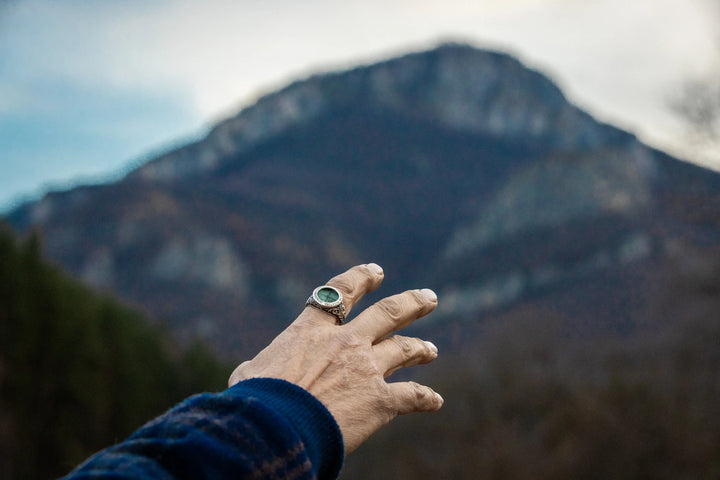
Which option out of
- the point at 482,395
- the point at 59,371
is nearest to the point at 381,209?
the point at 482,395

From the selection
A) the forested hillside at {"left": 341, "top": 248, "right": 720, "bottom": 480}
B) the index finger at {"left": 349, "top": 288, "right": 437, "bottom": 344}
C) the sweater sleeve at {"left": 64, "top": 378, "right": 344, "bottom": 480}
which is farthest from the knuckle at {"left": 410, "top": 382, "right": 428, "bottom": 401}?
the forested hillside at {"left": 341, "top": 248, "right": 720, "bottom": 480}

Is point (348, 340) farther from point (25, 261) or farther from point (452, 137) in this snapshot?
point (452, 137)

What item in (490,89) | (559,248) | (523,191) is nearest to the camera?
(559,248)

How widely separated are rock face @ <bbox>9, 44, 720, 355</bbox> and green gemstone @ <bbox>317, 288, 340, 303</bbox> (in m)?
45.4

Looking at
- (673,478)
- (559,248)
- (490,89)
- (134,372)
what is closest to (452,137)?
(490,89)

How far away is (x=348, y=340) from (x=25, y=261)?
27568 mm

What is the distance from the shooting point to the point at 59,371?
81.3 ft

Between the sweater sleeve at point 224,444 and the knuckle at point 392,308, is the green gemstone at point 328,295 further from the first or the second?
the sweater sleeve at point 224,444

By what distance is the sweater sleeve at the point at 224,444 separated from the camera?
1.24 m

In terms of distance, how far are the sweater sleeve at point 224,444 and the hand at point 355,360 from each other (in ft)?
0.73

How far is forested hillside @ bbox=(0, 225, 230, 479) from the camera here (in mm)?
21969

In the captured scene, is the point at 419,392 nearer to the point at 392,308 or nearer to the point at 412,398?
the point at 412,398

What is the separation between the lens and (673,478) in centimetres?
1708

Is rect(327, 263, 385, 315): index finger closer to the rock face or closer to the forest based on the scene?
the forest
